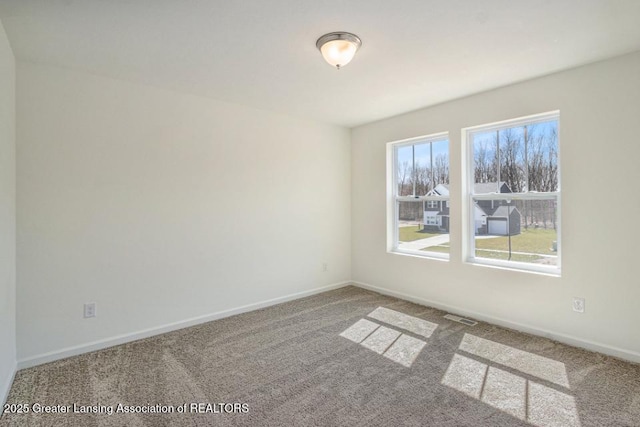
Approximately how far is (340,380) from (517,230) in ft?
8.08

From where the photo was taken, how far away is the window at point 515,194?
3203mm

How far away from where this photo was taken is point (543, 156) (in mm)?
3246

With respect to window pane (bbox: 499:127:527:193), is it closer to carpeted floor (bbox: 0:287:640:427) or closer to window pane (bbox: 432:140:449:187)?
window pane (bbox: 432:140:449:187)

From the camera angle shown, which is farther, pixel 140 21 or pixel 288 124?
pixel 288 124

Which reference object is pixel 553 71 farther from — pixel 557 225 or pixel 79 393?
pixel 79 393

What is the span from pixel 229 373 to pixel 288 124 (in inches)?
120

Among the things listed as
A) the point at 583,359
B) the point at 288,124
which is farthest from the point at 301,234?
the point at 583,359

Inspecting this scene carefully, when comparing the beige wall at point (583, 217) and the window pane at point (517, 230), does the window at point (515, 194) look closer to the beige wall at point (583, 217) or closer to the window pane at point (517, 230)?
the window pane at point (517, 230)

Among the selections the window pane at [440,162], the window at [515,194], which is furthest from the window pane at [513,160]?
the window pane at [440,162]

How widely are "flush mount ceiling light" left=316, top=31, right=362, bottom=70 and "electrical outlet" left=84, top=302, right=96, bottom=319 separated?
2.95 m

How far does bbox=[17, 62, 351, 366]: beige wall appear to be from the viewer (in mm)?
2705

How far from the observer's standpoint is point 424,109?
13.4 feet

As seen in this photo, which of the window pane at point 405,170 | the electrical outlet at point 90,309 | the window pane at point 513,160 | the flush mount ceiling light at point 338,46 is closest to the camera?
the flush mount ceiling light at point 338,46

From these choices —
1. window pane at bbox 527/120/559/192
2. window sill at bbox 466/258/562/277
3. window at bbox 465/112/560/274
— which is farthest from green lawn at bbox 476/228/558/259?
window pane at bbox 527/120/559/192
